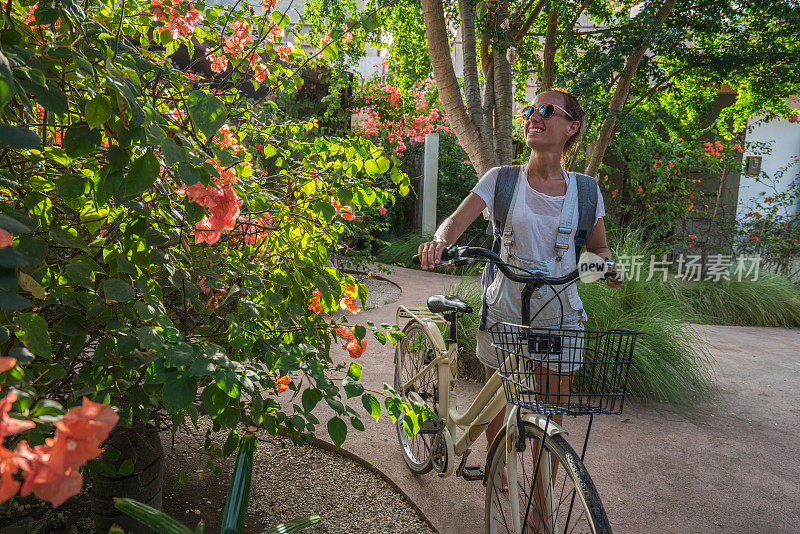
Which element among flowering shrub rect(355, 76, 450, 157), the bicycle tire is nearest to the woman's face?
the bicycle tire

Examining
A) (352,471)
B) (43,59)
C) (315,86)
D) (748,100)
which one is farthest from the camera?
(315,86)

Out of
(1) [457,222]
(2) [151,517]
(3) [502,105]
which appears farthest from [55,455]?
(3) [502,105]

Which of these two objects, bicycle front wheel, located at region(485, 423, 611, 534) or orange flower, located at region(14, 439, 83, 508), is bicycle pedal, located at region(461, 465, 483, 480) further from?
orange flower, located at region(14, 439, 83, 508)

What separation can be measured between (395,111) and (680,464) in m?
8.93

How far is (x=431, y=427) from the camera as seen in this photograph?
103 inches

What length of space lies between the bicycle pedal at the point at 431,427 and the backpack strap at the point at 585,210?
1.04 m

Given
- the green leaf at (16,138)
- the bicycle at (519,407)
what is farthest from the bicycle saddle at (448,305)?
the green leaf at (16,138)

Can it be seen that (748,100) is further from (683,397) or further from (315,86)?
(315,86)

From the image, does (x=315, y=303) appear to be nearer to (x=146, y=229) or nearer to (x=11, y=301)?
(x=146, y=229)

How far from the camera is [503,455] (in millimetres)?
2020

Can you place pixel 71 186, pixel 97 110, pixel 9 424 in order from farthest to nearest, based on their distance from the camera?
pixel 71 186
pixel 97 110
pixel 9 424

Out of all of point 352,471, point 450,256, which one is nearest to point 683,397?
point 352,471

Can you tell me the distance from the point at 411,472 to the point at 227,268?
173 centimetres

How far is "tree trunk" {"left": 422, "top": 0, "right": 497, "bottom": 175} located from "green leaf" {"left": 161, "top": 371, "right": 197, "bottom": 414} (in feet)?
13.0
